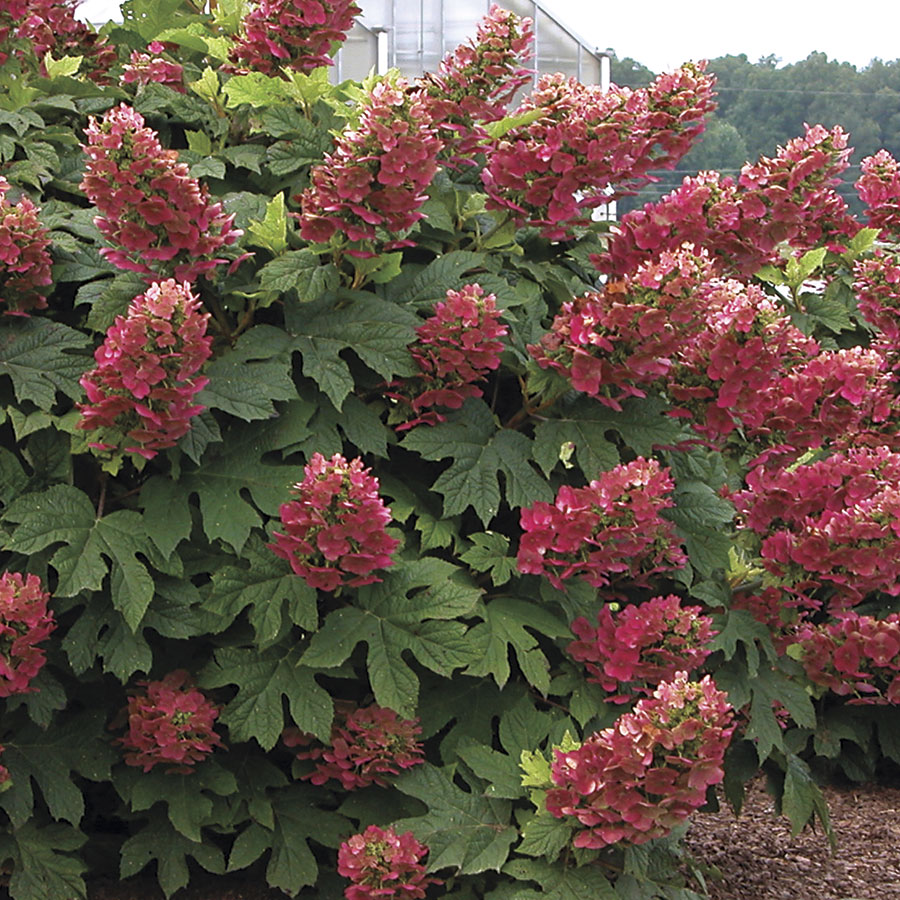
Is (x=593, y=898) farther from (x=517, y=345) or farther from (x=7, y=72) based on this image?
(x=7, y=72)

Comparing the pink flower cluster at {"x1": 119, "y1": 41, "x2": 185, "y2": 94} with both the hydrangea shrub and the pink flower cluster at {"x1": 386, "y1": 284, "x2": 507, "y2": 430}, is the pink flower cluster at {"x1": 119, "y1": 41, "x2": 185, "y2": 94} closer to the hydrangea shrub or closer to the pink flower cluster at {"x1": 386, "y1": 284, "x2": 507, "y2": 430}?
the hydrangea shrub

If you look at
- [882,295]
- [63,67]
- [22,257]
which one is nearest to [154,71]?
[63,67]

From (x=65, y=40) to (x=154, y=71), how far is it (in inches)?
17.7

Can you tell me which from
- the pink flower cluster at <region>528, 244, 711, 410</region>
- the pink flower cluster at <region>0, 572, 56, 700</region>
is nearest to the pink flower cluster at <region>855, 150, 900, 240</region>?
the pink flower cluster at <region>528, 244, 711, 410</region>

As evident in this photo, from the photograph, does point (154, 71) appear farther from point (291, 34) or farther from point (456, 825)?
point (456, 825)

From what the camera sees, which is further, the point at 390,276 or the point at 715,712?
the point at 390,276

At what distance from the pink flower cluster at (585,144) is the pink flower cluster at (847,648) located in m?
1.04

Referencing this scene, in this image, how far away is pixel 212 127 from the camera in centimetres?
275

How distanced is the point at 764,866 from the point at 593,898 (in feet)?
3.43

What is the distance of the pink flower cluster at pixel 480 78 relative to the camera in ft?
8.36

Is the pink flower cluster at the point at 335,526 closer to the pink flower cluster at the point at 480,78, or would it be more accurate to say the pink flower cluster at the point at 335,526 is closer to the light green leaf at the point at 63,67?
the pink flower cluster at the point at 480,78

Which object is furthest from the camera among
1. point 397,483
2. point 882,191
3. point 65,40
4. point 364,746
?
point 882,191

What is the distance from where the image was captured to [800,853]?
3.20 meters

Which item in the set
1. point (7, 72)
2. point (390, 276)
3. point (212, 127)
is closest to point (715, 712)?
point (390, 276)
